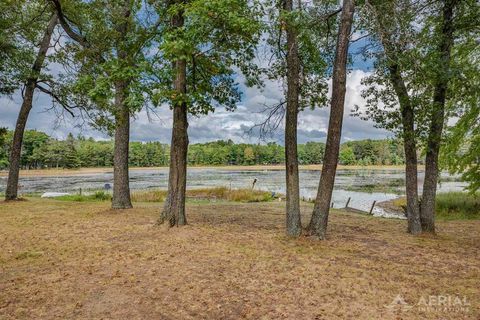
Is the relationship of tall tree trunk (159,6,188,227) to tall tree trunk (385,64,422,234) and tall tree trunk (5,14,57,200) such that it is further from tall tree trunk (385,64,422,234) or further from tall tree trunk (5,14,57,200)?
tall tree trunk (5,14,57,200)

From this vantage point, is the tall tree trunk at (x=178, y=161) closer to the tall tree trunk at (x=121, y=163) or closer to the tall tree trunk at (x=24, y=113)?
the tall tree trunk at (x=121, y=163)

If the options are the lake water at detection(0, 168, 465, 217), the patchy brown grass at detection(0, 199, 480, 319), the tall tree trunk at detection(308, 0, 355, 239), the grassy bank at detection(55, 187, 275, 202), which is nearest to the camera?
the patchy brown grass at detection(0, 199, 480, 319)

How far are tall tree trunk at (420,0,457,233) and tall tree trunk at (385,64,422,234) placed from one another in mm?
335

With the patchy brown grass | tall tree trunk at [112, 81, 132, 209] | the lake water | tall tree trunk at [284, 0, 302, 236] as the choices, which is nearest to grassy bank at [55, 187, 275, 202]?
the lake water

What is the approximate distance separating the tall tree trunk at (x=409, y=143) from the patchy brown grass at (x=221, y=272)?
60cm

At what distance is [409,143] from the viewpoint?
342 inches

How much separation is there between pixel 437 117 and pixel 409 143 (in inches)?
34.5

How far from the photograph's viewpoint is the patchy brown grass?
4293 millimetres

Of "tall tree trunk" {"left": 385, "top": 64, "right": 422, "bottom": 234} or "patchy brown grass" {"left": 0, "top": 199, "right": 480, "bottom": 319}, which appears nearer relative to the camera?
"patchy brown grass" {"left": 0, "top": 199, "right": 480, "bottom": 319}

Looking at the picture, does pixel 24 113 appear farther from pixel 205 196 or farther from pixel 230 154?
pixel 230 154

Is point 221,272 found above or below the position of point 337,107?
below

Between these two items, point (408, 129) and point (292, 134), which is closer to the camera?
point (292, 134)

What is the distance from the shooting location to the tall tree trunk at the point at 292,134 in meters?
7.95

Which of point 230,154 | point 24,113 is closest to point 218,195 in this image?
point 24,113
